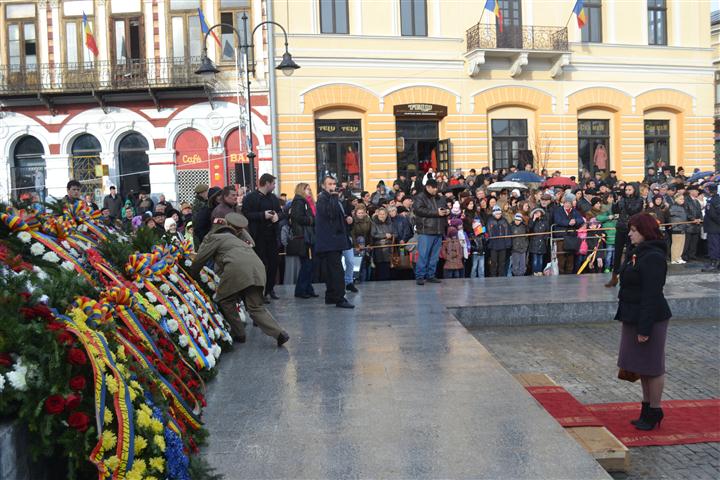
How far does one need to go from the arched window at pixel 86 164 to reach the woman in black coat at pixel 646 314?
2200 cm

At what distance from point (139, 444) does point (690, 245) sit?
16366 mm

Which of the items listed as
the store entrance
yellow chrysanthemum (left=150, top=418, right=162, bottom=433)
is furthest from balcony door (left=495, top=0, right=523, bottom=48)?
yellow chrysanthemum (left=150, top=418, right=162, bottom=433)

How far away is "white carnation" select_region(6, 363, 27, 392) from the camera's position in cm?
393

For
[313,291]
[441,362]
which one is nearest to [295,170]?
[313,291]

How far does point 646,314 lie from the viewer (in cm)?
639

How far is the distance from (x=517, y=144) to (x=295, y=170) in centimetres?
879

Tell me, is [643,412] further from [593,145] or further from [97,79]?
[593,145]

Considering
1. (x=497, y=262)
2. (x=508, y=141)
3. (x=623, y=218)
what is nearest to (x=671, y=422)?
(x=623, y=218)

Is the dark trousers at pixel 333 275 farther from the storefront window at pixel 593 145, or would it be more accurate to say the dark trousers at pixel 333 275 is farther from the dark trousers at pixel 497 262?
the storefront window at pixel 593 145

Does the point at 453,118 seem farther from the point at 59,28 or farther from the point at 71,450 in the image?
the point at 71,450

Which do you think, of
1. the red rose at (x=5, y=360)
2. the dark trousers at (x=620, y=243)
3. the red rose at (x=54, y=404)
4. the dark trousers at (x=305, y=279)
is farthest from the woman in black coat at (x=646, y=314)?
the dark trousers at (x=620, y=243)

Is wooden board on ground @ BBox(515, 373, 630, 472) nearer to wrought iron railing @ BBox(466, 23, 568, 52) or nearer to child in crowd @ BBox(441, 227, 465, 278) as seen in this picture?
child in crowd @ BBox(441, 227, 465, 278)

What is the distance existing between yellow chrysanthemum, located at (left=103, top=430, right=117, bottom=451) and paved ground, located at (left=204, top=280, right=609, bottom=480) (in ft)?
3.04

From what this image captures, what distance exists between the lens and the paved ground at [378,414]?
191 inches
